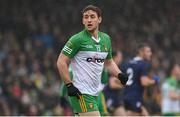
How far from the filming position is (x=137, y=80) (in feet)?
42.5

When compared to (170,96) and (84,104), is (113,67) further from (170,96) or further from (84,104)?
(170,96)

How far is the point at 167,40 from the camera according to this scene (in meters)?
23.8

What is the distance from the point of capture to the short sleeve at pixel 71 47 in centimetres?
929

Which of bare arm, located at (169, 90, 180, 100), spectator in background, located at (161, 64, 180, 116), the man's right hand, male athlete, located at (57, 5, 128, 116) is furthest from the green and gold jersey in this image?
spectator in background, located at (161, 64, 180, 116)

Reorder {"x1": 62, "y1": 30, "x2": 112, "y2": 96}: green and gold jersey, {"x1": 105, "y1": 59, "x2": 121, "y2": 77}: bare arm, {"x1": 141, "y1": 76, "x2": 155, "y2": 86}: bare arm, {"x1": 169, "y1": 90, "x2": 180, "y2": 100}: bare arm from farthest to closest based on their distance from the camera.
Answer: {"x1": 169, "y1": 90, "x2": 180, "y2": 100}: bare arm < {"x1": 141, "y1": 76, "x2": 155, "y2": 86}: bare arm < {"x1": 105, "y1": 59, "x2": 121, "y2": 77}: bare arm < {"x1": 62, "y1": 30, "x2": 112, "y2": 96}: green and gold jersey

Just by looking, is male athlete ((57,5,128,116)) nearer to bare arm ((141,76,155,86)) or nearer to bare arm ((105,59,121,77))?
bare arm ((105,59,121,77))

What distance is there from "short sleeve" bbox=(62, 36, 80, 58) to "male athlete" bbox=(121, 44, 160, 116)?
136 inches

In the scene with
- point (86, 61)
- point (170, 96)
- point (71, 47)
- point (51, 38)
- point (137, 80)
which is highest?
point (71, 47)

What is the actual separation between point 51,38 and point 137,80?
10.1 m

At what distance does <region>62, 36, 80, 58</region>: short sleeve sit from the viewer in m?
9.29

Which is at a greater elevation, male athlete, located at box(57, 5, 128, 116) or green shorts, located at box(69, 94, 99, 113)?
male athlete, located at box(57, 5, 128, 116)

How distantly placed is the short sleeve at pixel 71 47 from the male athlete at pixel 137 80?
3.45 meters

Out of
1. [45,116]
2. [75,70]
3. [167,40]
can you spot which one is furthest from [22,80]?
[75,70]

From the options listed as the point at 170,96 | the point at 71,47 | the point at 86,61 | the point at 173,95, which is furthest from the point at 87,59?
the point at 170,96
